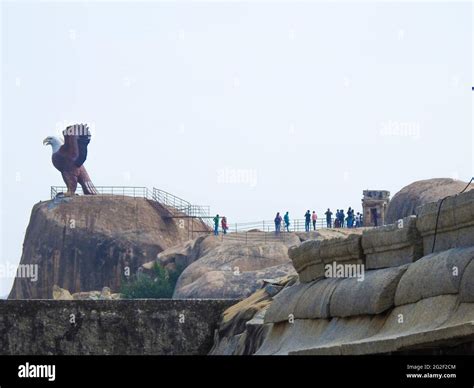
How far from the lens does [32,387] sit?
10141 mm

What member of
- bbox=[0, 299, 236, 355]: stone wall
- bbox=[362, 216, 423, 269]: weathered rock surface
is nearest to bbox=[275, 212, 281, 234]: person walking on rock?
bbox=[0, 299, 236, 355]: stone wall

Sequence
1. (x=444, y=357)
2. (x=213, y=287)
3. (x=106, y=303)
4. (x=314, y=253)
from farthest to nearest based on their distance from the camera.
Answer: (x=213, y=287)
(x=106, y=303)
(x=314, y=253)
(x=444, y=357)

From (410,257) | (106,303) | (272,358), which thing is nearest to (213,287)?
(106,303)

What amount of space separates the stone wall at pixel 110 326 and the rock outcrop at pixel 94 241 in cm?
4235

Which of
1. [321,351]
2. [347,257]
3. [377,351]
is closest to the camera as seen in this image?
[377,351]

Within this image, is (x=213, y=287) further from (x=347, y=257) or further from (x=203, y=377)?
(x=203, y=377)

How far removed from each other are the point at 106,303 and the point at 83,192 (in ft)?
157

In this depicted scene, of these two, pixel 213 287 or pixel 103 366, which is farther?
pixel 213 287

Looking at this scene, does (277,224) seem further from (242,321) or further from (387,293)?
(387,293)

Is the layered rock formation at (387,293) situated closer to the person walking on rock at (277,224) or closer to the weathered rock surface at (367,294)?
the weathered rock surface at (367,294)

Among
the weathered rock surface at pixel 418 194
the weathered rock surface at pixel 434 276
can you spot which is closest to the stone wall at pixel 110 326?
the weathered rock surface at pixel 434 276

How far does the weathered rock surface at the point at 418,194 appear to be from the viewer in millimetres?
52719

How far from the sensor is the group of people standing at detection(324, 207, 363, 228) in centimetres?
5484

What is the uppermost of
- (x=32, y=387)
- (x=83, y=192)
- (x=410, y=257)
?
(x=83, y=192)
